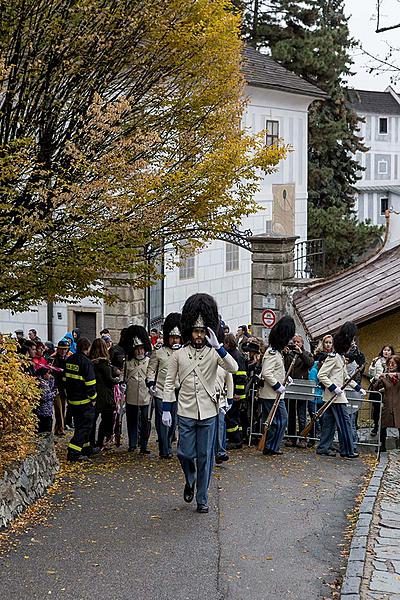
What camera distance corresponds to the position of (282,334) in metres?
14.0

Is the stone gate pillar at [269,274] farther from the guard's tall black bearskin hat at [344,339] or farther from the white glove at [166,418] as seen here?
the white glove at [166,418]

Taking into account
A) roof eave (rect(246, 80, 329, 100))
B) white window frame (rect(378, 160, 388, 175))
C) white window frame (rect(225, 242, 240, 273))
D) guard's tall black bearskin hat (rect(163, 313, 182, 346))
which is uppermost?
white window frame (rect(378, 160, 388, 175))

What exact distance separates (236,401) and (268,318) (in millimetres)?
9008

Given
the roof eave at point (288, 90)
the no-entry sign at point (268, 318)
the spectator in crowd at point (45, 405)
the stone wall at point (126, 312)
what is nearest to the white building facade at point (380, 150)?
the roof eave at point (288, 90)

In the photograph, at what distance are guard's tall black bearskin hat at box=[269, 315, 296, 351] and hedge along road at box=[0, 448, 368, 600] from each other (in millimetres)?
2013

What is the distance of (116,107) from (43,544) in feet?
18.9

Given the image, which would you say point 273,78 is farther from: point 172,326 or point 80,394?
point 80,394

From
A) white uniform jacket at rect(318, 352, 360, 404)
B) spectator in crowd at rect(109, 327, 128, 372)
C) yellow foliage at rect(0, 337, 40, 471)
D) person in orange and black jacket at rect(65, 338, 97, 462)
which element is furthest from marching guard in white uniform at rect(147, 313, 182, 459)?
yellow foliage at rect(0, 337, 40, 471)

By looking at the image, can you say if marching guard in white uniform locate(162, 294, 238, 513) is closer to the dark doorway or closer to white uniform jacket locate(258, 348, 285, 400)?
white uniform jacket locate(258, 348, 285, 400)

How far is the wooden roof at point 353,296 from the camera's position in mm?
17453

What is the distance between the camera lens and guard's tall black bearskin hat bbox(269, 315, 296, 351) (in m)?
14.0

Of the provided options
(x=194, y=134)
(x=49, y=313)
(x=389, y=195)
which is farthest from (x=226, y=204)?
(x=389, y=195)

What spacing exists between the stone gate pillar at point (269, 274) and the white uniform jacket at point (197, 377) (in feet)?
41.7

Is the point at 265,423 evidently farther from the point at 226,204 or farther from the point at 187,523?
the point at 187,523
